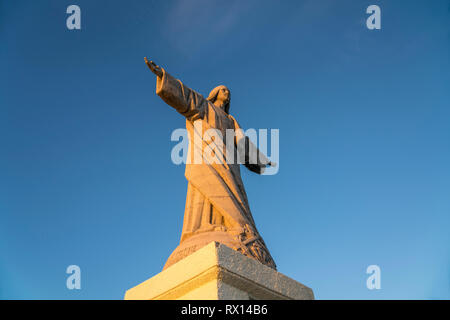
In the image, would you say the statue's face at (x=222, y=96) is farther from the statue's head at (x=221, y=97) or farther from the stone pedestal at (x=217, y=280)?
the stone pedestal at (x=217, y=280)

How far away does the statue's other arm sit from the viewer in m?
6.45

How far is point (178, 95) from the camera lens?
6.63m

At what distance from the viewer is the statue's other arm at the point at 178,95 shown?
645 cm

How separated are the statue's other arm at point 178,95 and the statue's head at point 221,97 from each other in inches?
30.4

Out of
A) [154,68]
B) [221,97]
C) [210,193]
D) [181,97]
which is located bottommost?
[210,193]

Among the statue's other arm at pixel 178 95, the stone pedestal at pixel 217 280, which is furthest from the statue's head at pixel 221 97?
the stone pedestal at pixel 217 280

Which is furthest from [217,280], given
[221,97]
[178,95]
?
[221,97]

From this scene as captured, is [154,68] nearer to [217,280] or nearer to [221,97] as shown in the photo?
[221,97]

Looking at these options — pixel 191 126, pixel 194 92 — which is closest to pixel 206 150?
pixel 191 126

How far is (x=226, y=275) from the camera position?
387 centimetres

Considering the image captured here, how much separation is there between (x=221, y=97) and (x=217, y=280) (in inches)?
190
